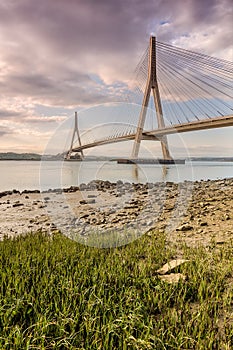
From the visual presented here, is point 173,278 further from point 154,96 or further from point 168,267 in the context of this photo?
point 154,96

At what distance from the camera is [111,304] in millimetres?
2477

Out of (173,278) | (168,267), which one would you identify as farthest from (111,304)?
(168,267)

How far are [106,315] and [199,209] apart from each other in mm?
5525

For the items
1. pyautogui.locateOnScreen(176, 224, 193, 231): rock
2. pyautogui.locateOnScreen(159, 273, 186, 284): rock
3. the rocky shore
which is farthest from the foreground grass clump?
pyautogui.locateOnScreen(176, 224, 193, 231): rock

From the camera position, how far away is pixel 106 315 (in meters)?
2.38

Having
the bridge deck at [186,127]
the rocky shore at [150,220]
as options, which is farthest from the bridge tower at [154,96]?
the rocky shore at [150,220]

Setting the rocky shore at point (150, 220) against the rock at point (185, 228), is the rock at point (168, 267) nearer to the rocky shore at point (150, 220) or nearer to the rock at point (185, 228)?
the rocky shore at point (150, 220)

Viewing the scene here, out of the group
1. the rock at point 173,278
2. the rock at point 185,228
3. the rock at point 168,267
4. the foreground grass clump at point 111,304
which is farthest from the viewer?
the rock at point 185,228

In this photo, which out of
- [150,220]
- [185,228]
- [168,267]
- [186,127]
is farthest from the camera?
[186,127]

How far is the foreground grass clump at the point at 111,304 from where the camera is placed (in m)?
2.03

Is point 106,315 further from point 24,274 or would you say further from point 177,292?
point 24,274

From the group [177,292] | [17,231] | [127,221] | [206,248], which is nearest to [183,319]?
[177,292]

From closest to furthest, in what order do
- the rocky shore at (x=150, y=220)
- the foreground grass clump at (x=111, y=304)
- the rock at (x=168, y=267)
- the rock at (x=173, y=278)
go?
the foreground grass clump at (x=111, y=304)
the rock at (x=173, y=278)
the rock at (x=168, y=267)
the rocky shore at (x=150, y=220)

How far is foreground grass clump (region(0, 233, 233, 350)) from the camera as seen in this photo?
6.67 ft
